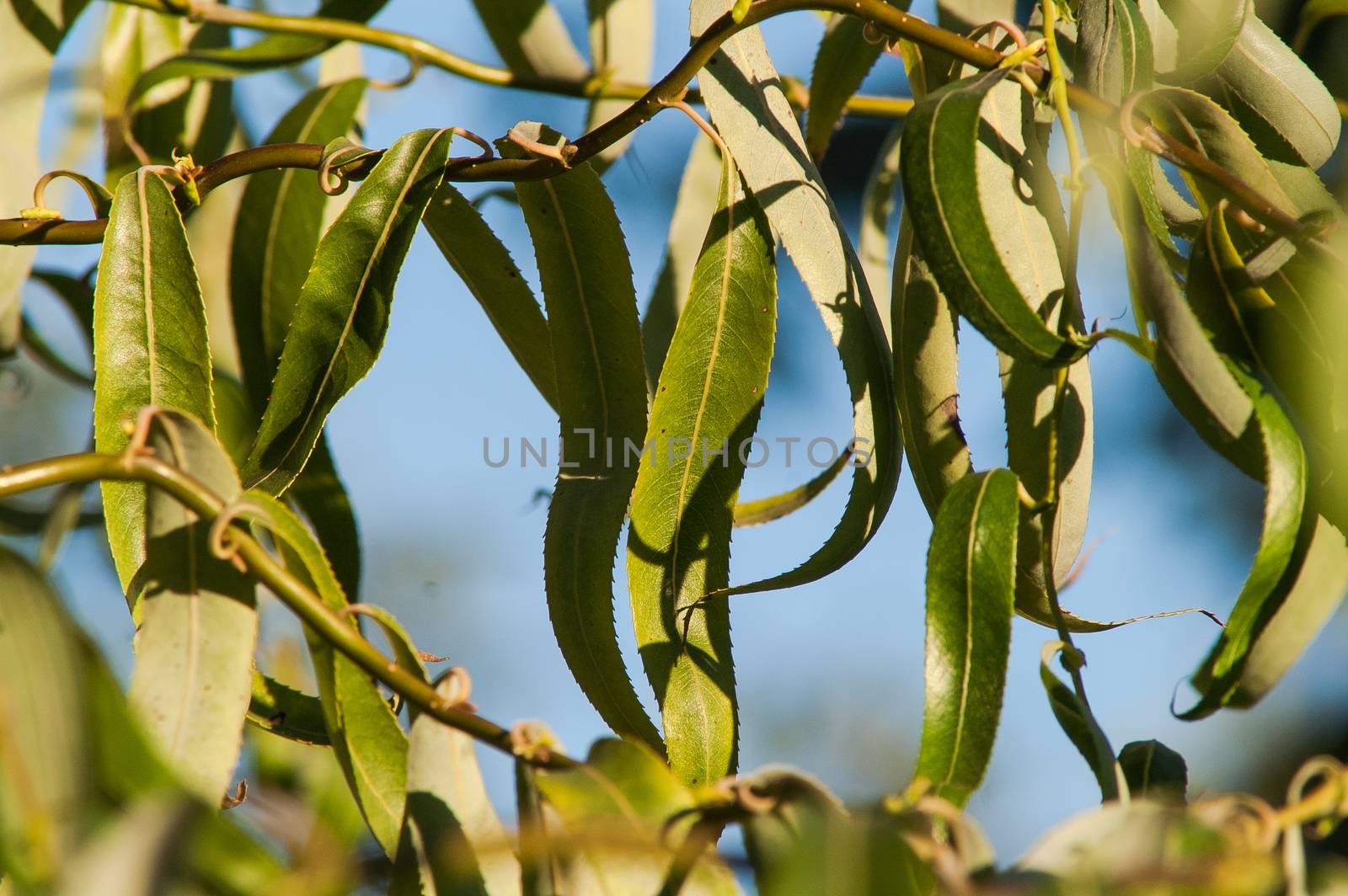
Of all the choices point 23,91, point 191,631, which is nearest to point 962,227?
point 191,631

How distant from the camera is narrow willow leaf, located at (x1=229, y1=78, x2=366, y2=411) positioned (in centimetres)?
86

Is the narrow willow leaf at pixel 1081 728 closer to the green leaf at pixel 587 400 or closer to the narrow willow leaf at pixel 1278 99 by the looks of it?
the green leaf at pixel 587 400

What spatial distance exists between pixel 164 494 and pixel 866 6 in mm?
360

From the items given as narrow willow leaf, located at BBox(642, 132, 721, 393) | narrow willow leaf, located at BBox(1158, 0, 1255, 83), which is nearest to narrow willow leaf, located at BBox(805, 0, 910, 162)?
narrow willow leaf, located at BBox(642, 132, 721, 393)

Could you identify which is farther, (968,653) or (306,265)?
(306,265)

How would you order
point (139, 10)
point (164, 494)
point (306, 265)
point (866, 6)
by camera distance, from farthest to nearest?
1. point (139, 10)
2. point (306, 265)
3. point (866, 6)
4. point (164, 494)

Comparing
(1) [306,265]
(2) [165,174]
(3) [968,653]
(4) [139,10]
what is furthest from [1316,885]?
(4) [139,10]

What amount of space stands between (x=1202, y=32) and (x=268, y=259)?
23.9 inches

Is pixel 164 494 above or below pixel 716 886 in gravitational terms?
above

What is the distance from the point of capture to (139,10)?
3.56 ft

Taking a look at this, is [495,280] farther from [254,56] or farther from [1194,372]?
[1194,372]

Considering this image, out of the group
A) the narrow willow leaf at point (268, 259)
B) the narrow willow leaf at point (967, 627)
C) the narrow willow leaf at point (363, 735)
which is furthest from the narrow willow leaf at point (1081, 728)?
the narrow willow leaf at point (268, 259)

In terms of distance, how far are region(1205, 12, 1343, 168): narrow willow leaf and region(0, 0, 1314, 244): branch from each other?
0.34 ft

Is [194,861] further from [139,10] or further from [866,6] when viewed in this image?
[139,10]
